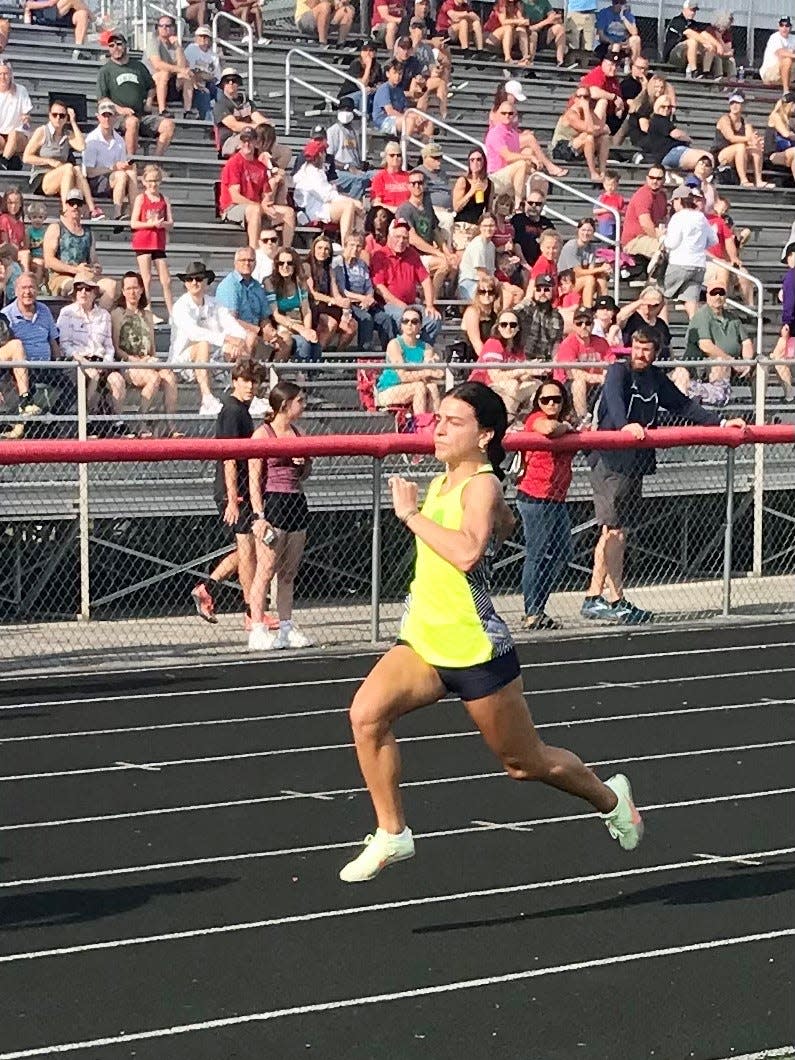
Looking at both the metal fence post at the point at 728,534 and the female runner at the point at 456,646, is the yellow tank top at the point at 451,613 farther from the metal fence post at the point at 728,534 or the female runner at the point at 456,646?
the metal fence post at the point at 728,534

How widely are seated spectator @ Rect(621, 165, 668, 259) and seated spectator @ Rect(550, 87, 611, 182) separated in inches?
84.5

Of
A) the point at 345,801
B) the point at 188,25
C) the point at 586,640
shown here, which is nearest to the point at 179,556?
the point at 586,640

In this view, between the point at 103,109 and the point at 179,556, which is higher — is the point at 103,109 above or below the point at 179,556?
above

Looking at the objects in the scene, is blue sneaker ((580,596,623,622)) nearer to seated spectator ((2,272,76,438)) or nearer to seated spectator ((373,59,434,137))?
seated spectator ((2,272,76,438))

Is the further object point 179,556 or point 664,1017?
point 179,556

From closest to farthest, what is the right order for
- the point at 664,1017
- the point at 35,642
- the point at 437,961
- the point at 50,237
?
1. the point at 664,1017
2. the point at 437,961
3. the point at 35,642
4. the point at 50,237

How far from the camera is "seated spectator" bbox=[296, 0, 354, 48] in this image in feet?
85.1

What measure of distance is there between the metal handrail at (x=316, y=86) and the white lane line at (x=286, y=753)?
12.7 m

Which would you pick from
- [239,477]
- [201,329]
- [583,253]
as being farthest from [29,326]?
[583,253]

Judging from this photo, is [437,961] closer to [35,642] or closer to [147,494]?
[35,642]

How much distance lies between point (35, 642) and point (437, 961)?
7.31 metres

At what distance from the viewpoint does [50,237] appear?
17.5 metres

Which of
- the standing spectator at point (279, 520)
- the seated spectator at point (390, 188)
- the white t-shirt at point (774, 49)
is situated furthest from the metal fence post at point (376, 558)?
the white t-shirt at point (774, 49)

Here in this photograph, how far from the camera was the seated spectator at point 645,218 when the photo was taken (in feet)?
72.5
